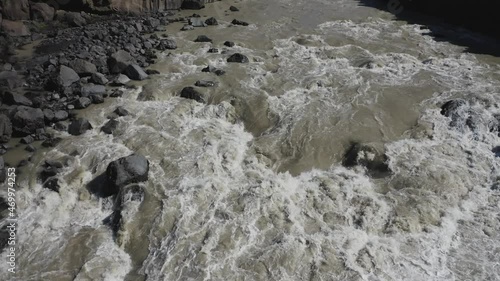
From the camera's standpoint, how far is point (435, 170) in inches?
414

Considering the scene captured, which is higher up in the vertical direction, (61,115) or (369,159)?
(369,159)

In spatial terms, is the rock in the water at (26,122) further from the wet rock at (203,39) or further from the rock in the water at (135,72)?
the wet rock at (203,39)

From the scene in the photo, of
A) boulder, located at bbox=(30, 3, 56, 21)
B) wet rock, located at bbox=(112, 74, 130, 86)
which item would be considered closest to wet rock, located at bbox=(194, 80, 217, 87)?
wet rock, located at bbox=(112, 74, 130, 86)

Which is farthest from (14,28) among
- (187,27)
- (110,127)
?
(110,127)

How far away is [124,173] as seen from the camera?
10141mm

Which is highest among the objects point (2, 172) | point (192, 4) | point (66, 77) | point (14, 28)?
point (192, 4)

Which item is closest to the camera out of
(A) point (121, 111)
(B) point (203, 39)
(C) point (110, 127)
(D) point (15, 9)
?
(C) point (110, 127)

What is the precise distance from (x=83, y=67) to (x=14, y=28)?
6053mm

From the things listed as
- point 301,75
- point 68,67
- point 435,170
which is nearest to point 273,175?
point 435,170

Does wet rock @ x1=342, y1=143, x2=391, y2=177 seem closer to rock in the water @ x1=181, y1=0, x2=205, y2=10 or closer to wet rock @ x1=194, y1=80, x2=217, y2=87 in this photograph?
wet rock @ x1=194, y1=80, x2=217, y2=87

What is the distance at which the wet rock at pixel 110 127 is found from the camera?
39.6 ft

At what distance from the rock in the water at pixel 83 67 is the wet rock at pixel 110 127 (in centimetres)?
325

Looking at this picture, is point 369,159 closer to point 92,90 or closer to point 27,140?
point 92,90

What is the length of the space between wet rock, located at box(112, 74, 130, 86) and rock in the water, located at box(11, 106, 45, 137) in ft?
9.78
